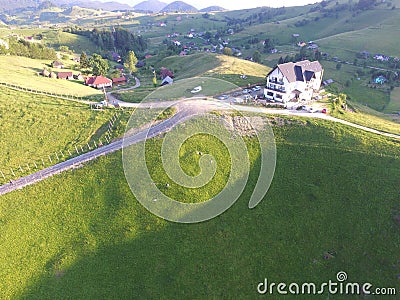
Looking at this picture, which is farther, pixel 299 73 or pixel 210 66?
pixel 210 66

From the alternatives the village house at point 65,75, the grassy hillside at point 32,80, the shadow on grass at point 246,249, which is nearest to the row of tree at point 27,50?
the grassy hillside at point 32,80

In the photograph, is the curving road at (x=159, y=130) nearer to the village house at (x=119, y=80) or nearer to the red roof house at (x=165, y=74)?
the village house at (x=119, y=80)

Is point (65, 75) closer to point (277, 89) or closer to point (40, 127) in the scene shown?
point (40, 127)

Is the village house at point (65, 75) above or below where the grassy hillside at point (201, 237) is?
above

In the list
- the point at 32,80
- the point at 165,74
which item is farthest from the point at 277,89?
the point at 32,80

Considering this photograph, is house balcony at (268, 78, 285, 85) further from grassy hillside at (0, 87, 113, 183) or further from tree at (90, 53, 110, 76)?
tree at (90, 53, 110, 76)

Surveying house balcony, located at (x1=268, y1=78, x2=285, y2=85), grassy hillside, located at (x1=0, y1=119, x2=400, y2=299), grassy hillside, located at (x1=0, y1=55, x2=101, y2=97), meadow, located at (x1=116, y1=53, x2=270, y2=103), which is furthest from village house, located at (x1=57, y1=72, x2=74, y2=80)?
house balcony, located at (x1=268, y1=78, x2=285, y2=85)

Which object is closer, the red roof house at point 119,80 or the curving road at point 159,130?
the curving road at point 159,130
